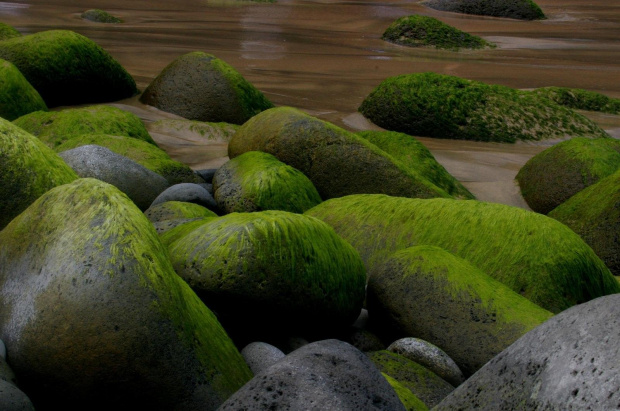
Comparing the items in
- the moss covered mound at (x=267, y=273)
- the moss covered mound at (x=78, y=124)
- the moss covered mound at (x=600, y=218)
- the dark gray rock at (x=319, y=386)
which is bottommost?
the moss covered mound at (x=600, y=218)

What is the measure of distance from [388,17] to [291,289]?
15187 millimetres

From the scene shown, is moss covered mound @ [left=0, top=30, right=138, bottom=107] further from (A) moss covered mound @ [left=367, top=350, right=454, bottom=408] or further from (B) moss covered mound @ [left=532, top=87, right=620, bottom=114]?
(A) moss covered mound @ [left=367, top=350, right=454, bottom=408]

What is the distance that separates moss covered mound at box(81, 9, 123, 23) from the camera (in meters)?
15.0

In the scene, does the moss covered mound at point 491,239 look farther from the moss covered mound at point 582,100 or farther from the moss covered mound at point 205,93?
the moss covered mound at point 582,100

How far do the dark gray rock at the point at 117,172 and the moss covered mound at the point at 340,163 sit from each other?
3.54ft

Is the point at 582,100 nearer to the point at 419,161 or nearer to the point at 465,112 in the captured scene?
the point at 465,112

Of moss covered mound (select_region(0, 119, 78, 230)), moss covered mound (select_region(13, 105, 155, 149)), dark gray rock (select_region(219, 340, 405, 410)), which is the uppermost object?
moss covered mound (select_region(0, 119, 78, 230))

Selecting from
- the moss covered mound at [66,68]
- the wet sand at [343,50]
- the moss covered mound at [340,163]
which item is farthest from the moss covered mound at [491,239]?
the moss covered mound at [66,68]

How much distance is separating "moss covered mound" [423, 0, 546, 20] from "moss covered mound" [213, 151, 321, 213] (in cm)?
1453

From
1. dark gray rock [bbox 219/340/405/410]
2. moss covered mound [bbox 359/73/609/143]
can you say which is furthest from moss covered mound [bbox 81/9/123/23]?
dark gray rock [bbox 219/340/405/410]

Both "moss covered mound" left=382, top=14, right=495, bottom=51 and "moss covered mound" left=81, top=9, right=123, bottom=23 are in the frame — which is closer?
"moss covered mound" left=382, top=14, right=495, bottom=51

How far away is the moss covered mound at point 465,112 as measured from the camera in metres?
8.66

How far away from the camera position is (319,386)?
2.21 metres

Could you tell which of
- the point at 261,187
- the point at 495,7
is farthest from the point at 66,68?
the point at 495,7
